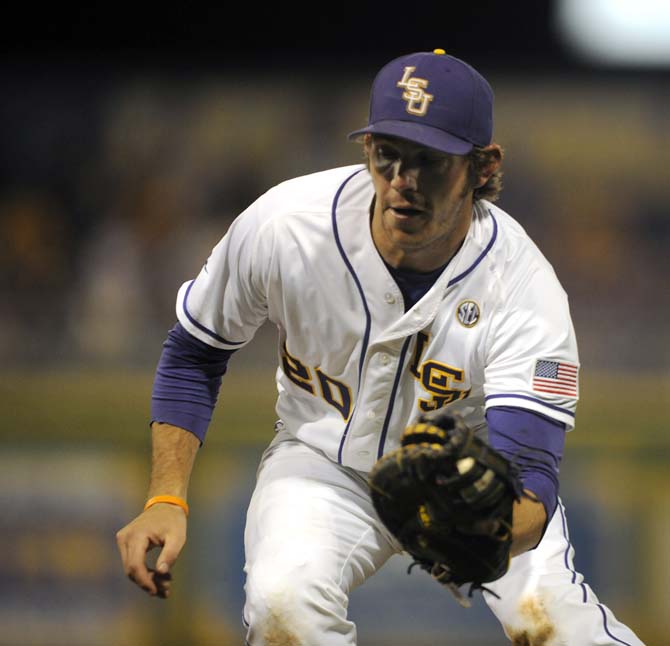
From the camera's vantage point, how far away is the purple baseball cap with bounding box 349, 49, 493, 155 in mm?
2400

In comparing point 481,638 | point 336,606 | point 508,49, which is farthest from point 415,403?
point 508,49

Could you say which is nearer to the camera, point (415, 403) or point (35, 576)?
point (415, 403)

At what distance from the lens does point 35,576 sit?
4.71 meters

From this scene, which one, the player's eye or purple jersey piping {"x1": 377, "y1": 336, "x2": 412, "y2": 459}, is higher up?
the player's eye

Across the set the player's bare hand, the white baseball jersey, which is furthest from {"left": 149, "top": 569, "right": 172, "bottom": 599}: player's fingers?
the white baseball jersey

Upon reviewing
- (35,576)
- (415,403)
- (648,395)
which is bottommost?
(35,576)

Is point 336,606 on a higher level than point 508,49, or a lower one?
lower

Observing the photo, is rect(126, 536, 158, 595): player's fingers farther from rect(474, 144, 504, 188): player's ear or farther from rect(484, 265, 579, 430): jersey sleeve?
rect(474, 144, 504, 188): player's ear

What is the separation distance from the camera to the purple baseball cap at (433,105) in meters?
2.40

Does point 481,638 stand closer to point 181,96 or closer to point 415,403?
point 415,403

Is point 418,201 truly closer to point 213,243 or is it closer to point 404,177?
point 404,177

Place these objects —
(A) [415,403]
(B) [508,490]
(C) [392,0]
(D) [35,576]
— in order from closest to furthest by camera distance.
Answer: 1. (B) [508,490]
2. (A) [415,403]
3. (D) [35,576]
4. (C) [392,0]

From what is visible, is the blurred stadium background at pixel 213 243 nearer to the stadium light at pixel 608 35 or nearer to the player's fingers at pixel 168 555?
the stadium light at pixel 608 35

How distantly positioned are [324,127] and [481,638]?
12.8 feet
